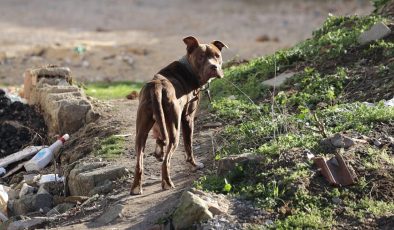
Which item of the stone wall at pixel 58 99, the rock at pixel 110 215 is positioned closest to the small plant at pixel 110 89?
the stone wall at pixel 58 99

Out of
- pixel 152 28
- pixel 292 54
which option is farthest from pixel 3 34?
pixel 292 54

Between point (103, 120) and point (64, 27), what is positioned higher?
point (64, 27)

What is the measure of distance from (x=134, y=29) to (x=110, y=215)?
1959 cm

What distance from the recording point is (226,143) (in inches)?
369

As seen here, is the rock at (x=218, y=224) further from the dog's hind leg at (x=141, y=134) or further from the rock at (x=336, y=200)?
the dog's hind leg at (x=141, y=134)

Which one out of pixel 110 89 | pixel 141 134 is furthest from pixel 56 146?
pixel 110 89

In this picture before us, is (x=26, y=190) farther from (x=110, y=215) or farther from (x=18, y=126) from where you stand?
(x=18, y=126)

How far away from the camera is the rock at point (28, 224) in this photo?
27.5 feet

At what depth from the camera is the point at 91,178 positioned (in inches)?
361

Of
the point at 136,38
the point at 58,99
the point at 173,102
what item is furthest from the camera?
the point at 136,38

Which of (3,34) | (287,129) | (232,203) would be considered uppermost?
(3,34)

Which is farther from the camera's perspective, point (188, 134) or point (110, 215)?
point (188, 134)

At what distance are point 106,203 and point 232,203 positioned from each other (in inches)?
53.0

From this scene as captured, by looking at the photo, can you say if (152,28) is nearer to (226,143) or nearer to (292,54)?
(292,54)
